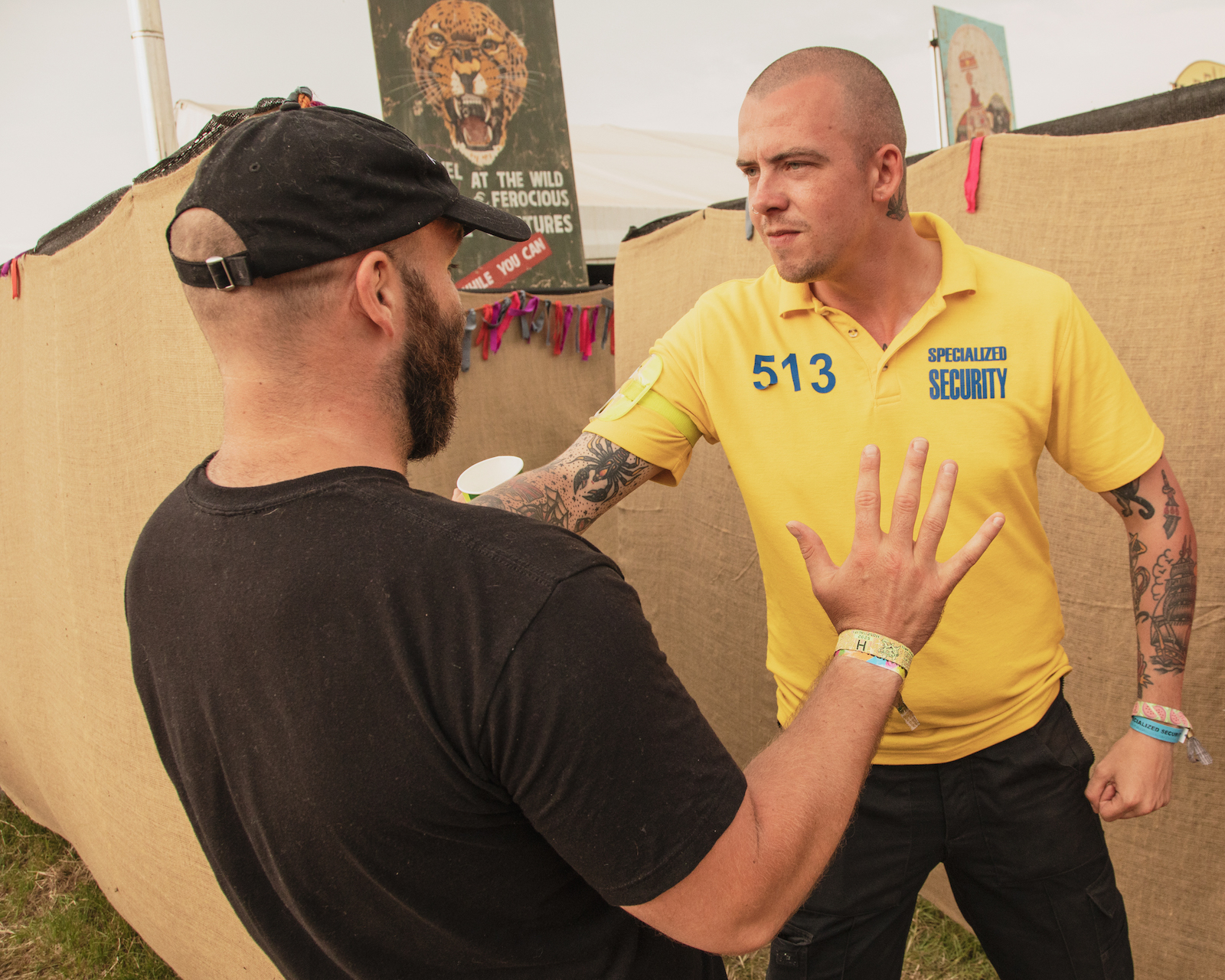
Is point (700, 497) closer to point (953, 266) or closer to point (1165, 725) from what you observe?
point (953, 266)

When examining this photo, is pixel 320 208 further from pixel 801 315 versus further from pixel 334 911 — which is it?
pixel 801 315

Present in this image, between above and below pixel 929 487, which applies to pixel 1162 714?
below

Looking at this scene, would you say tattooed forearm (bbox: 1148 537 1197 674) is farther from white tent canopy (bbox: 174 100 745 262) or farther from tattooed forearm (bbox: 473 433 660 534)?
white tent canopy (bbox: 174 100 745 262)

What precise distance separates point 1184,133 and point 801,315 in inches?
44.5

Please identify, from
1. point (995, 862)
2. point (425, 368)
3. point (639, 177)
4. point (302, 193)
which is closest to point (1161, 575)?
point (995, 862)

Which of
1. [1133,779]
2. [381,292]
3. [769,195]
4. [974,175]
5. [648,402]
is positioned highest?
[974,175]

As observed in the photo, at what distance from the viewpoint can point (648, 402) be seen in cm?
163

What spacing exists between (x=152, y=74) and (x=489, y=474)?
219 centimetres

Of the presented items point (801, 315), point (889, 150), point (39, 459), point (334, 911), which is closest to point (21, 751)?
point (39, 459)

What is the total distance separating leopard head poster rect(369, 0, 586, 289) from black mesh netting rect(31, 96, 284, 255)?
1.75 meters

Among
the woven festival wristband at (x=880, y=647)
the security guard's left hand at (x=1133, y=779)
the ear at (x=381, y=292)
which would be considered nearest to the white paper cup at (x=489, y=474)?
the ear at (x=381, y=292)

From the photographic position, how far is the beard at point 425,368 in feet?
3.18

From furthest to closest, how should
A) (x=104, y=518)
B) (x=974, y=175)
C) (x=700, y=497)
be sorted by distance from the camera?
(x=700, y=497) < (x=104, y=518) < (x=974, y=175)

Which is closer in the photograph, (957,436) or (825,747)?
(825,747)
